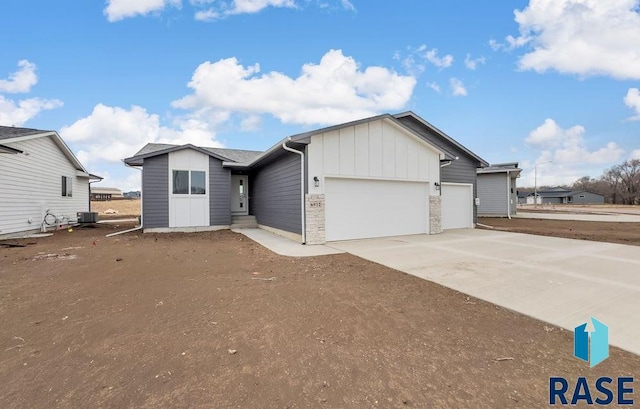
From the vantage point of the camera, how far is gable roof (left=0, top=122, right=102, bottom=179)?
10641 mm

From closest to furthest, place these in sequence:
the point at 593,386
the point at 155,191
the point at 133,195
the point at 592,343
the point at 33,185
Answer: the point at 593,386 < the point at 592,343 < the point at 155,191 < the point at 33,185 < the point at 133,195

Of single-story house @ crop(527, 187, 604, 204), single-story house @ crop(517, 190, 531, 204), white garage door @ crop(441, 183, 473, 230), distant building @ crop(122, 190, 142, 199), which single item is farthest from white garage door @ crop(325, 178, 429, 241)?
single-story house @ crop(527, 187, 604, 204)

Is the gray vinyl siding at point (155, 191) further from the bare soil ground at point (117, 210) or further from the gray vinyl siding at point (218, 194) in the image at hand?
the bare soil ground at point (117, 210)

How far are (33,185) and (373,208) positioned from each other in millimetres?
14242

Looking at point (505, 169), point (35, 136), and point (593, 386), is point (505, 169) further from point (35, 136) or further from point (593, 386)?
point (35, 136)

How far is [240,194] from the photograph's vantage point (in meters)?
15.6

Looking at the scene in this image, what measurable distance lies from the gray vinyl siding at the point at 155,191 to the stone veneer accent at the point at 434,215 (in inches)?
418

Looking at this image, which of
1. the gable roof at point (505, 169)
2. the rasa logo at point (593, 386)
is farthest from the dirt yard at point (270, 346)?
the gable roof at point (505, 169)

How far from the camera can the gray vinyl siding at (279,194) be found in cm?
955

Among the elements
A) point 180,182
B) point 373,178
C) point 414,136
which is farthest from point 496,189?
point 180,182

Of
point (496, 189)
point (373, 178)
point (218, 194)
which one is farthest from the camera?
point (496, 189)

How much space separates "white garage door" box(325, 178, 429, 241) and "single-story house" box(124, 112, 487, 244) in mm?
34

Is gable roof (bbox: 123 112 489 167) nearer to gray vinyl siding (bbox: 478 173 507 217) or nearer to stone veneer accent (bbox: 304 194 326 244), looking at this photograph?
stone veneer accent (bbox: 304 194 326 244)

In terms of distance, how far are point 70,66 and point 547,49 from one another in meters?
20.0
